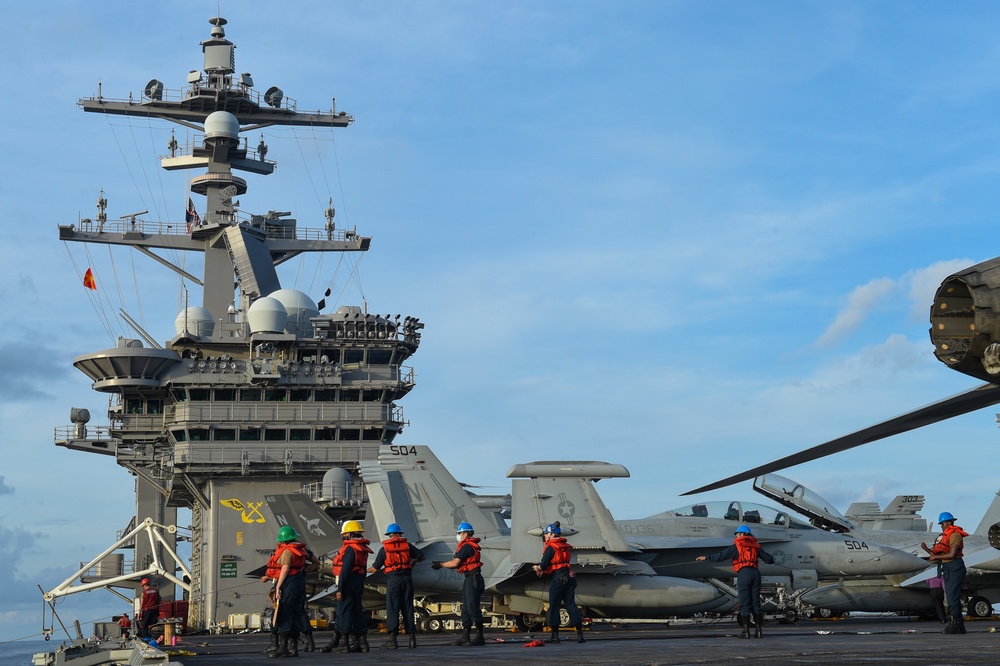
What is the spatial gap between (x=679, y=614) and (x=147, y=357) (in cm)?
2613

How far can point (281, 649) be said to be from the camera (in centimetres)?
1445

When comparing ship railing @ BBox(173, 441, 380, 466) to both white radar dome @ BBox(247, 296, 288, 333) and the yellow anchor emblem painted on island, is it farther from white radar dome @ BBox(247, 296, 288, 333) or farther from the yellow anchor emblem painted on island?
white radar dome @ BBox(247, 296, 288, 333)

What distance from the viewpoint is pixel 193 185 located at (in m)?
49.3

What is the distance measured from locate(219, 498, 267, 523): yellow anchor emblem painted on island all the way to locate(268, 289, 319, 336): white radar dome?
710cm

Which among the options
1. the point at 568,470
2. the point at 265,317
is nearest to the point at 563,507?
the point at 568,470

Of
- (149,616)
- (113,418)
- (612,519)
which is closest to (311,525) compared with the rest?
(149,616)

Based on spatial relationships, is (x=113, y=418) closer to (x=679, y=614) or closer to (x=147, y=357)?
(x=147, y=357)

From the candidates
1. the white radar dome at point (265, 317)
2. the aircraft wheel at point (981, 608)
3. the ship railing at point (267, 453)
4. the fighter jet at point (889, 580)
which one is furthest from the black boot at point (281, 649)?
the white radar dome at point (265, 317)

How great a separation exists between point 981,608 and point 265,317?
91.9 ft

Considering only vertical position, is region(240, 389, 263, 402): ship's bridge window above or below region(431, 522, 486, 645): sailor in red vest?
above

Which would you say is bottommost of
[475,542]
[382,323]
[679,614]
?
[679,614]

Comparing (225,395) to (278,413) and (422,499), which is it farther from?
A: (422,499)

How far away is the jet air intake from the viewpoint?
391 centimetres

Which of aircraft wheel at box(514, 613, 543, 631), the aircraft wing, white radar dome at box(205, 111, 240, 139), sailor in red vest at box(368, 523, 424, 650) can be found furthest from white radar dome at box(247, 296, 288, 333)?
the aircraft wing
